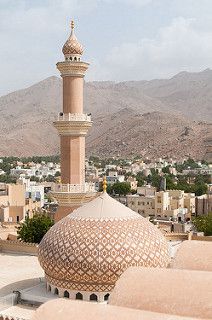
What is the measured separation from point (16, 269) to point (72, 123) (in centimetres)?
428

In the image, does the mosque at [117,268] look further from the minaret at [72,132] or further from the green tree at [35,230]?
the green tree at [35,230]

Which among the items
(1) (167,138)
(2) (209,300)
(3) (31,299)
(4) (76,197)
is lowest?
(3) (31,299)

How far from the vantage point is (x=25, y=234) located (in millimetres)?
18703

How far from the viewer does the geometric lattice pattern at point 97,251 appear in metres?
9.91

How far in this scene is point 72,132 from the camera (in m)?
15.6

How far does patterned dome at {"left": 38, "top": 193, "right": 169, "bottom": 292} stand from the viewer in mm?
9922

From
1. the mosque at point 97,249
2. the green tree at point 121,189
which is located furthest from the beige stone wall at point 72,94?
the green tree at point 121,189

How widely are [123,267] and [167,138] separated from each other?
108 meters

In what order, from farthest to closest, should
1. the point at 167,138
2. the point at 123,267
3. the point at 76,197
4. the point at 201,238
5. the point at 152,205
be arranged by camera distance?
the point at 167,138
the point at 152,205
the point at 201,238
the point at 76,197
the point at 123,267

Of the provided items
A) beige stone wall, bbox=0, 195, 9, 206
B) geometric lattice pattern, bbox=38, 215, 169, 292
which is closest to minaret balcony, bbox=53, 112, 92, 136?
geometric lattice pattern, bbox=38, 215, 169, 292

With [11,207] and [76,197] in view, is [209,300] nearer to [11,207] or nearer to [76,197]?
[76,197]

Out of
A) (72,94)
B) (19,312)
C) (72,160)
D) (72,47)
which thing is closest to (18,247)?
(72,160)

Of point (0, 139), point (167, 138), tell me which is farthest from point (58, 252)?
point (0, 139)

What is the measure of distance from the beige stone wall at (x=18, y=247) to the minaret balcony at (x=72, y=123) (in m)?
3.75
